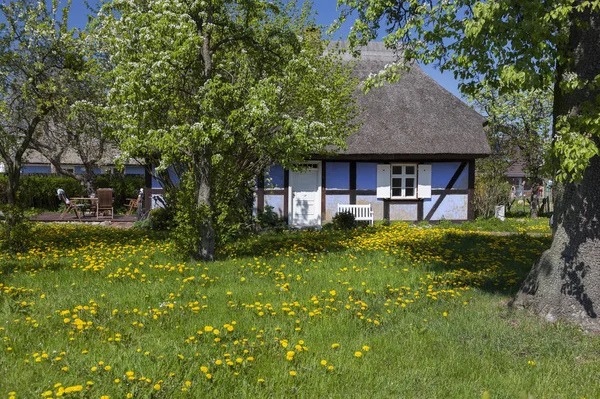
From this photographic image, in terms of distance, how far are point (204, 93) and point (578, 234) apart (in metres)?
5.58

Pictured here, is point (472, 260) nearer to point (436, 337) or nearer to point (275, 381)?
point (436, 337)

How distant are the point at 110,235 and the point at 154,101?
16.6 ft

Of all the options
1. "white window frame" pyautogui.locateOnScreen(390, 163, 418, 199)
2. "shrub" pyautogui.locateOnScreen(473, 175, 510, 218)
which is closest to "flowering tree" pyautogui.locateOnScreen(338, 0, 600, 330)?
"white window frame" pyautogui.locateOnScreen(390, 163, 418, 199)

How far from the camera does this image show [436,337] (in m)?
4.85

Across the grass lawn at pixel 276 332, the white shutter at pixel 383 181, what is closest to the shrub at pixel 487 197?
the white shutter at pixel 383 181

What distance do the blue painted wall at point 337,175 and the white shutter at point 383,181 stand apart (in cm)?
104

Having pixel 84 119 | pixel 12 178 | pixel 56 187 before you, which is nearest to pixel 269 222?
pixel 84 119

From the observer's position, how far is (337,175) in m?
16.6

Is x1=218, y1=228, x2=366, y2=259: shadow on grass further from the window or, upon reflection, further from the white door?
the window

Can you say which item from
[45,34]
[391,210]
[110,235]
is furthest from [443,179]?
[45,34]

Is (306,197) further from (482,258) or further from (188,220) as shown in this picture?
(188,220)

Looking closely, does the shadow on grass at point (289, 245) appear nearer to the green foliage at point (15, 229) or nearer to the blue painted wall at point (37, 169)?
the green foliage at point (15, 229)

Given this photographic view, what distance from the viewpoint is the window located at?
16828 millimetres

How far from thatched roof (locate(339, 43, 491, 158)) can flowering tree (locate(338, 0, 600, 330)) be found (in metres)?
10.1
